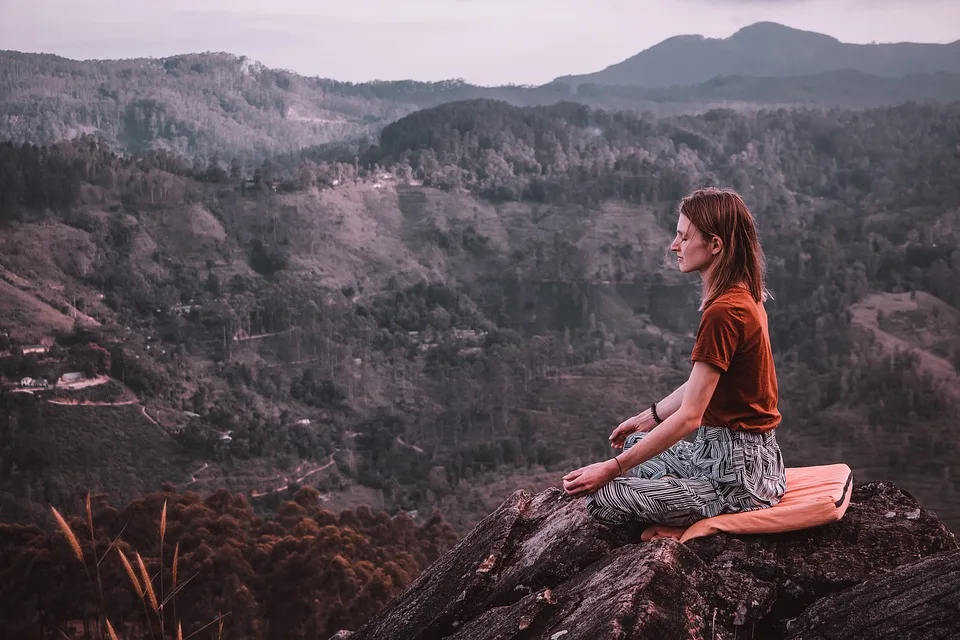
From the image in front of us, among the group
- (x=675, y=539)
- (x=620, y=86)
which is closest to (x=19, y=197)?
(x=675, y=539)

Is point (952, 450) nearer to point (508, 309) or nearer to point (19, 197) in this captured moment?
point (508, 309)

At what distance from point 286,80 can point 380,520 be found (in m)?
81.6

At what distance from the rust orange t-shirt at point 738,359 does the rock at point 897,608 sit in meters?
0.75

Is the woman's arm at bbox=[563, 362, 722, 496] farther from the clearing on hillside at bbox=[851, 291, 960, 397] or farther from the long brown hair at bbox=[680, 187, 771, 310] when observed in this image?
the clearing on hillside at bbox=[851, 291, 960, 397]

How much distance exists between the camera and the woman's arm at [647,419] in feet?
14.5

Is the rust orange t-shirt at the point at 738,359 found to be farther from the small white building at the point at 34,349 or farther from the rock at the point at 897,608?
the small white building at the point at 34,349

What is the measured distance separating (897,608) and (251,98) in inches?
3667

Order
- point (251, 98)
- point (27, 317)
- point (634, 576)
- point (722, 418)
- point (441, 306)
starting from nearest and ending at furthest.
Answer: point (634, 576) → point (722, 418) → point (27, 317) → point (441, 306) → point (251, 98)

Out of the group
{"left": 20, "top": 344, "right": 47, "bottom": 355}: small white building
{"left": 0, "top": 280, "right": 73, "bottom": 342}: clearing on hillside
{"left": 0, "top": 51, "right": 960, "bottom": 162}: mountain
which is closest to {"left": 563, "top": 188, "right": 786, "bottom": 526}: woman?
{"left": 20, "top": 344, "right": 47, "bottom": 355}: small white building

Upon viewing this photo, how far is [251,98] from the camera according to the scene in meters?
91.0

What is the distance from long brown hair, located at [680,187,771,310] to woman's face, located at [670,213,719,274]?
0.02m

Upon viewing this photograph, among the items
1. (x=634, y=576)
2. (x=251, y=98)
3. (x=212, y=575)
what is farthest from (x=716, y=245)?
(x=251, y=98)

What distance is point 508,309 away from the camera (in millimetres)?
59438

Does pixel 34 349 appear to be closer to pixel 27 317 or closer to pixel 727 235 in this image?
pixel 27 317
